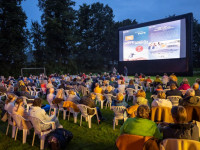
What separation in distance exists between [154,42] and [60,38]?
16.4 meters

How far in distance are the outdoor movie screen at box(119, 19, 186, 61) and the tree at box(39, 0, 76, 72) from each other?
34.9 feet

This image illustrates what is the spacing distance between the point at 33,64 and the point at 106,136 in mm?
22178

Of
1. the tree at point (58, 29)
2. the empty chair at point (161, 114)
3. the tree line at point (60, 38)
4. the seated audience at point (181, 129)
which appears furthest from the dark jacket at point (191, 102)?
the tree at point (58, 29)

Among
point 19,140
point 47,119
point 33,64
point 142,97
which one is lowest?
point 19,140

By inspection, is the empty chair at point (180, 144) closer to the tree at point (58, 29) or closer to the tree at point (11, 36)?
the tree at point (11, 36)

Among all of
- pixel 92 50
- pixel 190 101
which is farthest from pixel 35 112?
pixel 92 50

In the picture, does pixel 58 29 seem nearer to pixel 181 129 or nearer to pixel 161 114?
pixel 161 114

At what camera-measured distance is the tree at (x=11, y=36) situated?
22.4 metres

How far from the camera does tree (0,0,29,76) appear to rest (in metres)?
22.4

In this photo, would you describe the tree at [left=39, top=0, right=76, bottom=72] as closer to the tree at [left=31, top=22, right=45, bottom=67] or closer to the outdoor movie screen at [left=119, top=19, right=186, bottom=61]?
the tree at [left=31, top=22, right=45, bottom=67]

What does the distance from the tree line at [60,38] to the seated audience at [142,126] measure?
22.5 metres

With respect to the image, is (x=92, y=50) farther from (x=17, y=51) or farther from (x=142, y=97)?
A: (x=142, y=97)

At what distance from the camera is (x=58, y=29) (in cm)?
2773

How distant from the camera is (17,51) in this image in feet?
75.9
